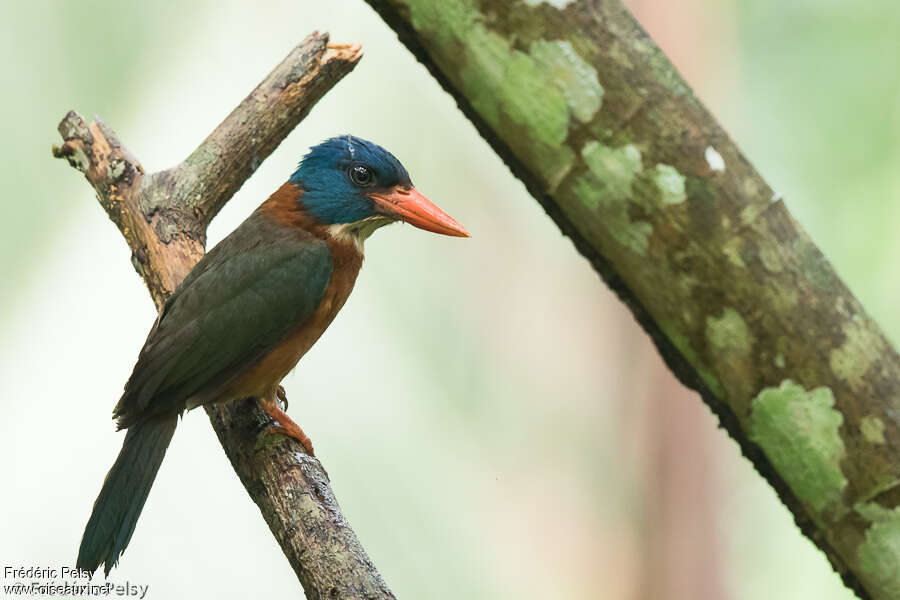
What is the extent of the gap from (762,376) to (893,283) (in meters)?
4.39

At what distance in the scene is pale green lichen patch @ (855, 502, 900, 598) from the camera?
131 cm

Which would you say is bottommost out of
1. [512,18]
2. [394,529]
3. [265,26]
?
[512,18]

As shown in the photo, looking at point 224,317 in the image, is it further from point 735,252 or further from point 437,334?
point 437,334

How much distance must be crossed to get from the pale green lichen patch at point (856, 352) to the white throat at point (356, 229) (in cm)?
194

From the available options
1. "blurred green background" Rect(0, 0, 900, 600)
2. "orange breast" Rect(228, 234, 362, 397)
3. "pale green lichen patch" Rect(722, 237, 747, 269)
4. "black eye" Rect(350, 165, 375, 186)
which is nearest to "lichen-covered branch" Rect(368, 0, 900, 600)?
"pale green lichen patch" Rect(722, 237, 747, 269)

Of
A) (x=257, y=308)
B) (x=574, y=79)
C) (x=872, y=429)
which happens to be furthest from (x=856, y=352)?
(x=257, y=308)

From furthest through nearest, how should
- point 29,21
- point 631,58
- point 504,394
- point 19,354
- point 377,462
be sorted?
point 504,394 < point 377,462 < point 29,21 < point 19,354 < point 631,58

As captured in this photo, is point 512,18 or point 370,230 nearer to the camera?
point 512,18

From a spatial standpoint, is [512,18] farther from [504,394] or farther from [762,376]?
[504,394]

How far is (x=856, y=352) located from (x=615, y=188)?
39 centimetres

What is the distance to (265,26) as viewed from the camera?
5.17m

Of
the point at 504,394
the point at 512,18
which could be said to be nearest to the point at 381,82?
the point at 504,394

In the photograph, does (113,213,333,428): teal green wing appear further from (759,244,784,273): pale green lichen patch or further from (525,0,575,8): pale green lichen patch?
(759,244,784,273): pale green lichen patch

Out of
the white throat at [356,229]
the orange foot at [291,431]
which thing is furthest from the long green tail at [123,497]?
the white throat at [356,229]
